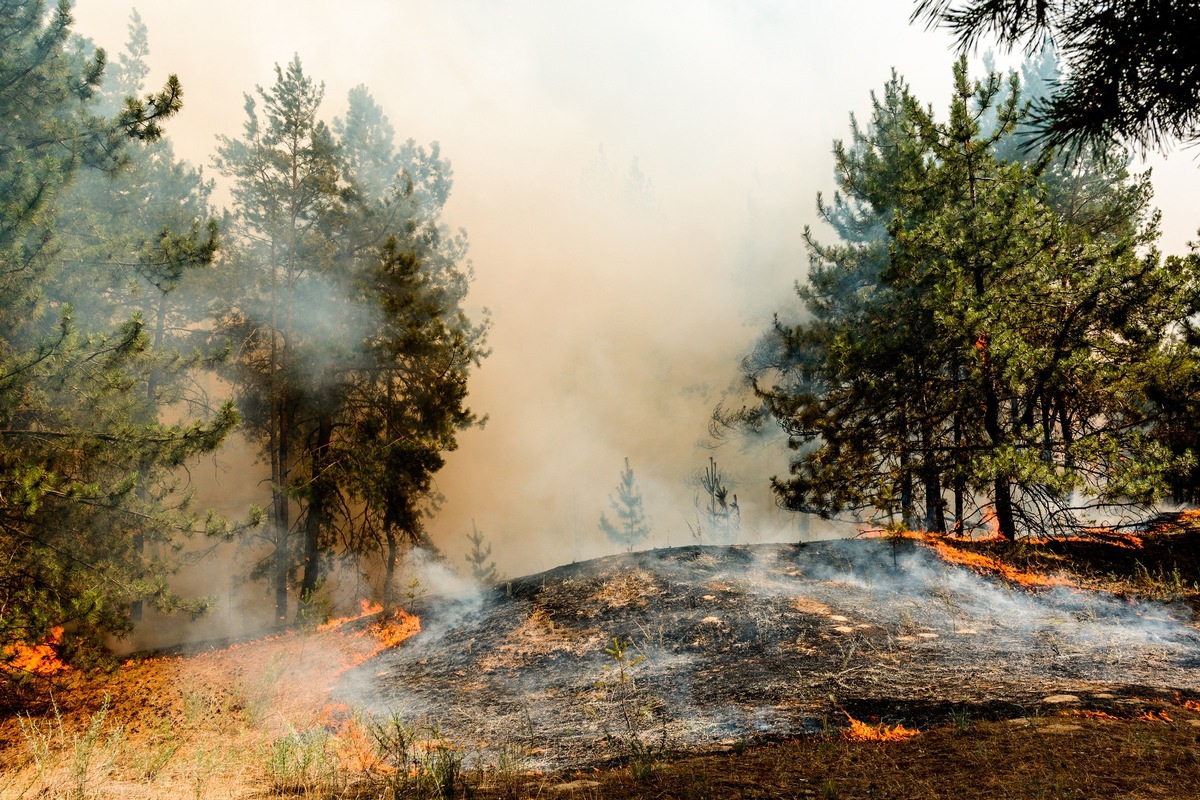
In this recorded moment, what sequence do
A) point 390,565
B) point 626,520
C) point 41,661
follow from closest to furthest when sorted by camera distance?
point 41,661 < point 390,565 < point 626,520

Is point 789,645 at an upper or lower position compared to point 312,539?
lower

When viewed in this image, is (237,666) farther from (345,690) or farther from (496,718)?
(496,718)

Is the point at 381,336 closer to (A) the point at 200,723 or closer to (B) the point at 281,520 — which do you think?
(B) the point at 281,520

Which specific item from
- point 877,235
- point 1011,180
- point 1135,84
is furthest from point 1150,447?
point 877,235

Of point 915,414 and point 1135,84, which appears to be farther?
Answer: point 915,414

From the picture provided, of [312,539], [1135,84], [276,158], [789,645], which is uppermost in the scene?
[276,158]

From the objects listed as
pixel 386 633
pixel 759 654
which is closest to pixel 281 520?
pixel 386 633

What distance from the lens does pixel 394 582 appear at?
20.5 meters

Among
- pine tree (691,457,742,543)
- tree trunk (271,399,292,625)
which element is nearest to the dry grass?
tree trunk (271,399,292,625)

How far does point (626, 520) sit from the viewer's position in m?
41.1

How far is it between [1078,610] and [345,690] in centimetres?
1028

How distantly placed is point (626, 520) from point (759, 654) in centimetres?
3412

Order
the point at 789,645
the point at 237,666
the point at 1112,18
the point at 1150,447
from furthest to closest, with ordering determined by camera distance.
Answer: the point at 237,666
the point at 1150,447
the point at 789,645
the point at 1112,18

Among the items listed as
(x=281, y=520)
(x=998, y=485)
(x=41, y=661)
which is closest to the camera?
(x=41, y=661)
